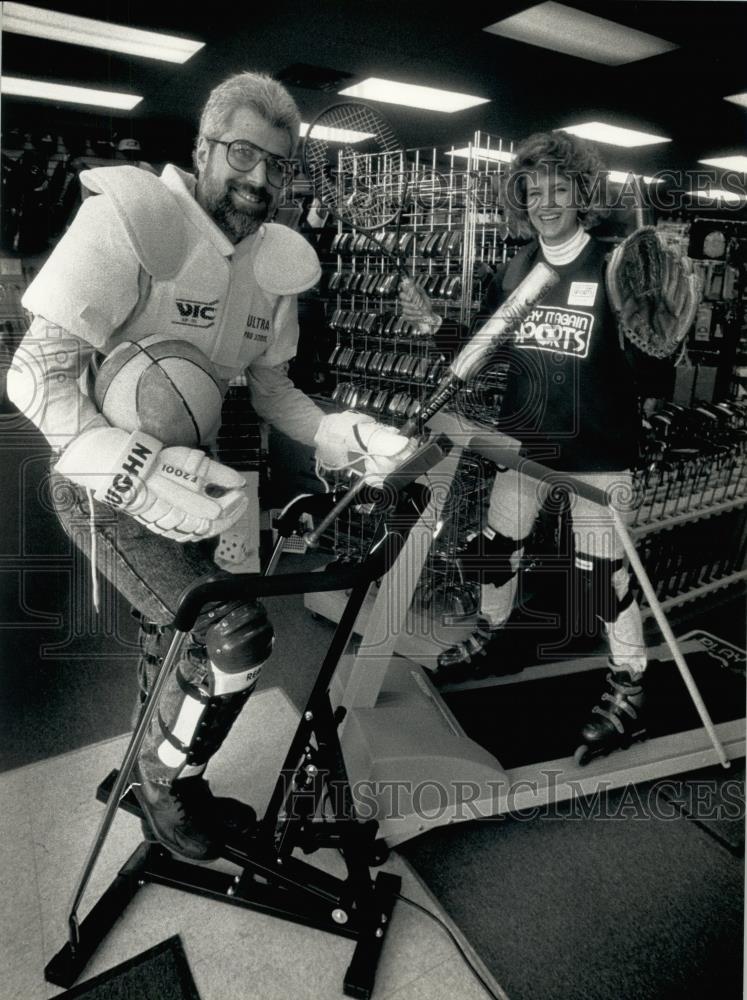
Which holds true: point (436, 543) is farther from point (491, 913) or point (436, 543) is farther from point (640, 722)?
point (491, 913)

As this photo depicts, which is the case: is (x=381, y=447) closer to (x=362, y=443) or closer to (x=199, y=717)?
(x=362, y=443)

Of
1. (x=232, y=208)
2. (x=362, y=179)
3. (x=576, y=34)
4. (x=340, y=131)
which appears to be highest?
(x=576, y=34)

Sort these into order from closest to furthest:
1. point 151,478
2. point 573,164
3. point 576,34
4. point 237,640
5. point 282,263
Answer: point 151,478
point 237,640
point 282,263
point 573,164
point 576,34

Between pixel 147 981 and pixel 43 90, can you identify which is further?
pixel 43 90

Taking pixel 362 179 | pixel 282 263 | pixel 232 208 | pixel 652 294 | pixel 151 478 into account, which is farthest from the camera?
pixel 362 179

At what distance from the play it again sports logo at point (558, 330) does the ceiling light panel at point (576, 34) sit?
215 centimetres

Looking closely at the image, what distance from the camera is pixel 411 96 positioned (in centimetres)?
686

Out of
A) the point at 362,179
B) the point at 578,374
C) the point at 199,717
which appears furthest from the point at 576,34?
the point at 199,717

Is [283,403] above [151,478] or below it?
above

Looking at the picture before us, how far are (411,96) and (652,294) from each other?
586 cm

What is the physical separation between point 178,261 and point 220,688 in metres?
0.97

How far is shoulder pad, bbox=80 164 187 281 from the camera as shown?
4.55 feet

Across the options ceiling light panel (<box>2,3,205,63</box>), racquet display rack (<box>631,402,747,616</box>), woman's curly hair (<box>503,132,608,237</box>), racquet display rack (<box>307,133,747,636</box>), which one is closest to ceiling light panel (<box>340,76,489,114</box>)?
racquet display rack (<box>307,133,747,636</box>)

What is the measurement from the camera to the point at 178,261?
1507mm
